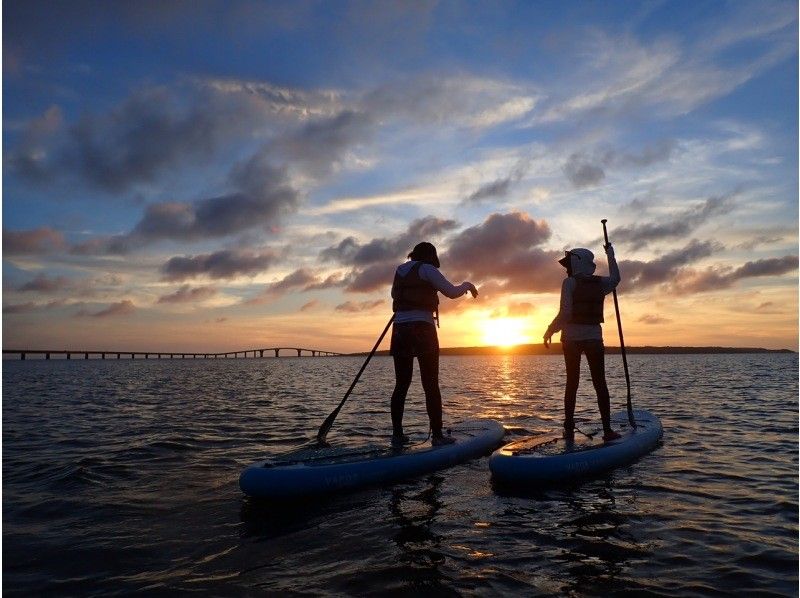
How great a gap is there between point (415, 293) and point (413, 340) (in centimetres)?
76

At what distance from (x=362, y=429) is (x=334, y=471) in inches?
227

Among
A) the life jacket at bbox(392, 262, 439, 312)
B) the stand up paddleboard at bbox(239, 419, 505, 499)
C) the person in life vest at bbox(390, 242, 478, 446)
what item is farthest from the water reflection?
the life jacket at bbox(392, 262, 439, 312)

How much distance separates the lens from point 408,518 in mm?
6559

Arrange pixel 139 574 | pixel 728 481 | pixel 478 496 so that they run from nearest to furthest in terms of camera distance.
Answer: pixel 139 574, pixel 478 496, pixel 728 481

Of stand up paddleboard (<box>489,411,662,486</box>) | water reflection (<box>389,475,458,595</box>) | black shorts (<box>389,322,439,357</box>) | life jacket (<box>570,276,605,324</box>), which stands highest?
life jacket (<box>570,276,605,324</box>)

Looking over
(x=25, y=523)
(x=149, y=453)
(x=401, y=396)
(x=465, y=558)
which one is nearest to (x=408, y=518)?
(x=465, y=558)

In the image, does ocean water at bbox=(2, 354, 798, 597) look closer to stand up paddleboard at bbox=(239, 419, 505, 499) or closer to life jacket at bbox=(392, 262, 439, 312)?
stand up paddleboard at bbox=(239, 419, 505, 499)

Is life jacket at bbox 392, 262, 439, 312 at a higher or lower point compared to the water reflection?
higher

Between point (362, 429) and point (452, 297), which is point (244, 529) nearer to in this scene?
point (452, 297)

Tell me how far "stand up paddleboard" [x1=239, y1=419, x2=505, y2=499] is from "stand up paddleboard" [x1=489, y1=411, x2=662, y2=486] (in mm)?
1010

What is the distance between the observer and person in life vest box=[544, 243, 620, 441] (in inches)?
364

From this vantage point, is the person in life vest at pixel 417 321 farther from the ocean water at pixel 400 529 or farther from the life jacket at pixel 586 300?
the life jacket at pixel 586 300

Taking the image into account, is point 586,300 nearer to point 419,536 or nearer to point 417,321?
point 417,321

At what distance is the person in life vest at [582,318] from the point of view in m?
9.25
